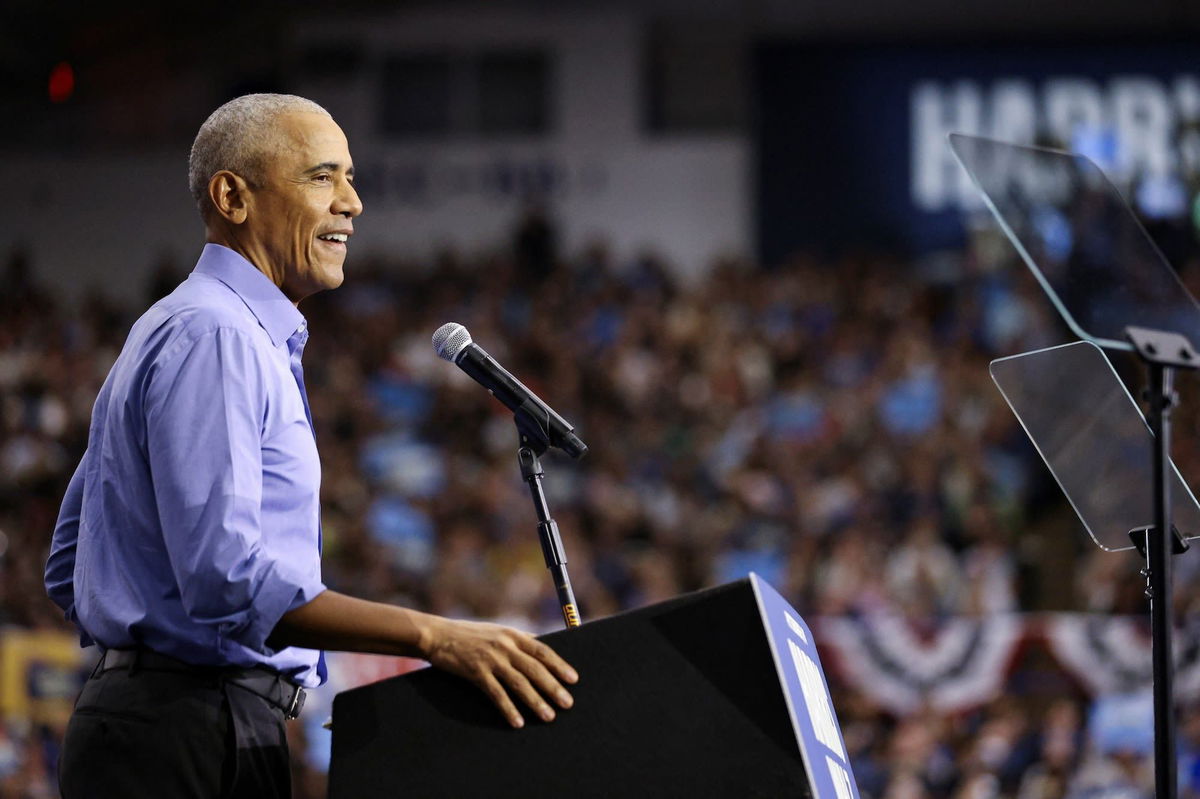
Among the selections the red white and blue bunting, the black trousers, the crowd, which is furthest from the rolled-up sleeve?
the red white and blue bunting

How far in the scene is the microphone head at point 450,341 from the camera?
2.09m

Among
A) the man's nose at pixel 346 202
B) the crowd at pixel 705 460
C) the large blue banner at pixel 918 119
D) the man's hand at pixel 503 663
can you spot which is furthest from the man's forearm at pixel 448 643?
the large blue banner at pixel 918 119

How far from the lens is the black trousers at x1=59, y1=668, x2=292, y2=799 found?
1826 mm

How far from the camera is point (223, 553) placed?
1.73 m

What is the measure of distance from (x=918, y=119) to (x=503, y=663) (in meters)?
11.4

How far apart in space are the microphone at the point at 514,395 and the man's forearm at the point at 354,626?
0.34m

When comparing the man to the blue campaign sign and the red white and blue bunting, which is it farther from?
the red white and blue bunting

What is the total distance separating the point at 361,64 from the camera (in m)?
12.9

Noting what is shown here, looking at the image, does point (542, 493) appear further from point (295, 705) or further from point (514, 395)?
point (295, 705)

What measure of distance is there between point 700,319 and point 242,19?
4.57m

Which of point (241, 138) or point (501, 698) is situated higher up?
point (241, 138)

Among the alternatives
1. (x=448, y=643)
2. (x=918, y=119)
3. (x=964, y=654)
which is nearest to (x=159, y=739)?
(x=448, y=643)

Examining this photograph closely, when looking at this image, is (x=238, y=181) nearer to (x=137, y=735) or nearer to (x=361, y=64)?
(x=137, y=735)

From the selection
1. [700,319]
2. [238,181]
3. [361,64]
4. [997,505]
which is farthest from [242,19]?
[238,181]
